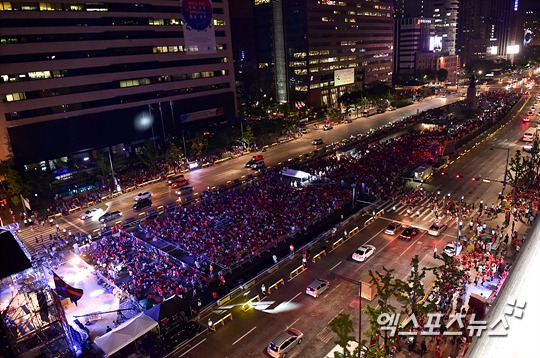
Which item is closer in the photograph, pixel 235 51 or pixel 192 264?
pixel 192 264

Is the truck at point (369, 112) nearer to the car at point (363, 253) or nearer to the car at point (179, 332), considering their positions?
the car at point (363, 253)

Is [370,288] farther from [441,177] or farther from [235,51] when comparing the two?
[235,51]

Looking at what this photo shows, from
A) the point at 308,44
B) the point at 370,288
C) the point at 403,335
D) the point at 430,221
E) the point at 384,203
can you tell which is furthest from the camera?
the point at 308,44

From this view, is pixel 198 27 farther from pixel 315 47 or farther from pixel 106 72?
pixel 315 47

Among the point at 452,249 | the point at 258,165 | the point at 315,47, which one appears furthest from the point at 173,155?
the point at 315,47

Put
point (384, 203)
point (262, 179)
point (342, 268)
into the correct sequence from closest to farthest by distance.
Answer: point (342, 268) < point (384, 203) < point (262, 179)

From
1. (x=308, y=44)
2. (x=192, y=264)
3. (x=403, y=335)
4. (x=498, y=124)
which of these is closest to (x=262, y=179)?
(x=192, y=264)

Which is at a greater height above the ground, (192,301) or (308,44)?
(308,44)

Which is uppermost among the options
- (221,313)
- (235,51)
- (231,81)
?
→ (235,51)
